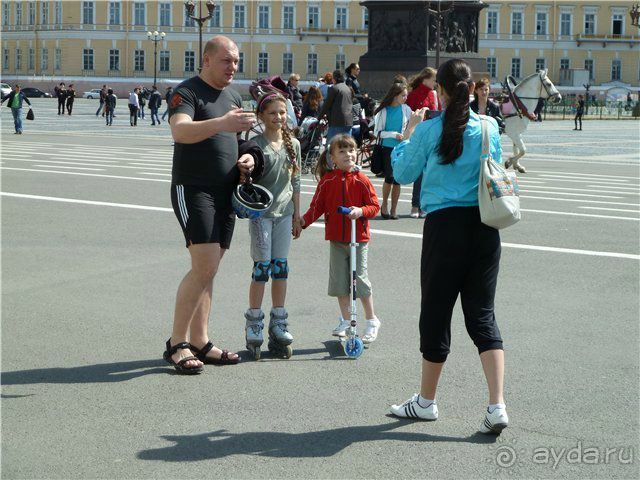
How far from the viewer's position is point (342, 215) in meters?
7.54

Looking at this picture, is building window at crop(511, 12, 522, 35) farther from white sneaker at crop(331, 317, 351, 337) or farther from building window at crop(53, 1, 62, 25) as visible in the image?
white sneaker at crop(331, 317, 351, 337)

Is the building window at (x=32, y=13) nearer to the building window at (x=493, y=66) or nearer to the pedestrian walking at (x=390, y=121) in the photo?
the building window at (x=493, y=66)

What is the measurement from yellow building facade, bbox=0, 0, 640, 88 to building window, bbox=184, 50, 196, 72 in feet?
0.29

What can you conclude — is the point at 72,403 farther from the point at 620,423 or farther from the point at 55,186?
the point at 55,186

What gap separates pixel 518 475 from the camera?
16.2ft

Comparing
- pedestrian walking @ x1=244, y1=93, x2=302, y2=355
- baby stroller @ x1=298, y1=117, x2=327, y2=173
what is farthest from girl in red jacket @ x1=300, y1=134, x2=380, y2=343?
baby stroller @ x1=298, y1=117, x2=327, y2=173

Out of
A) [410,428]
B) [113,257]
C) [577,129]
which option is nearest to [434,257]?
[410,428]

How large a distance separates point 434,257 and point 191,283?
5.76ft

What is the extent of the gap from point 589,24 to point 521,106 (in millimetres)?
82500

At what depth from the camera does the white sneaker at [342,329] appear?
744 centimetres

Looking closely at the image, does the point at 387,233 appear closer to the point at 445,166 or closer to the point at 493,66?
the point at 445,166

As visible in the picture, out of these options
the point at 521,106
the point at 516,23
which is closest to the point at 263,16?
the point at 516,23

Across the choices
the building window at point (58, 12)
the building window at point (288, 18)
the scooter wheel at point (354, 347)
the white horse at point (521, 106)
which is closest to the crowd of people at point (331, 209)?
the scooter wheel at point (354, 347)

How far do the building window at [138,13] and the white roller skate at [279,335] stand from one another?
308 ft
